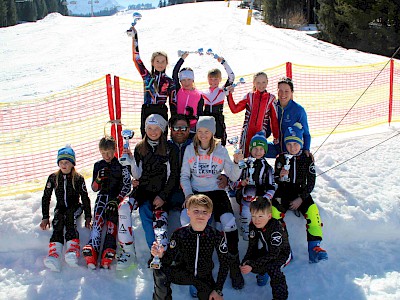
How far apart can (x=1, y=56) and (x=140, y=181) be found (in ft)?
71.6

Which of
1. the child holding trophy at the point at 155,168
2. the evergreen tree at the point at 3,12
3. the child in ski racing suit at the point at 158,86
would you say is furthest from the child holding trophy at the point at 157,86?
the evergreen tree at the point at 3,12

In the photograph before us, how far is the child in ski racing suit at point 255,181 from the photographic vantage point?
4957 millimetres

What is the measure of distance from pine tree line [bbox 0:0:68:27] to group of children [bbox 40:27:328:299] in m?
69.4

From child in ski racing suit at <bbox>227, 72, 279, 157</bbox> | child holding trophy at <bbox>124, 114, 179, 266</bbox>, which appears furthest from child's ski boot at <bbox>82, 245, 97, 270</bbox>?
child in ski racing suit at <bbox>227, 72, 279, 157</bbox>

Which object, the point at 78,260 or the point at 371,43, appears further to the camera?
the point at 371,43

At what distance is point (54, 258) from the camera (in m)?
4.61

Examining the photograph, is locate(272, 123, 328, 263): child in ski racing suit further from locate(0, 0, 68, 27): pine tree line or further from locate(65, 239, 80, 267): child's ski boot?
locate(0, 0, 68, 27): pine tree line

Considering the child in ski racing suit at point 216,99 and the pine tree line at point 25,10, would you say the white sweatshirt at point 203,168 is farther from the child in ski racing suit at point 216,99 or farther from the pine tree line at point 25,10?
the pine tree line at point 25,10

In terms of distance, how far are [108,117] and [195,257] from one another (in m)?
5.86

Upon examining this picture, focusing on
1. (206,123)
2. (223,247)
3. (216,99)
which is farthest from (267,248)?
(216,99)

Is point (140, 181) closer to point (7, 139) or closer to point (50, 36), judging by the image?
point (7, 139)

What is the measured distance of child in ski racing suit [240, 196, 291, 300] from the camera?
4.25 meters

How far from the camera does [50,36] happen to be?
28328 millimetres

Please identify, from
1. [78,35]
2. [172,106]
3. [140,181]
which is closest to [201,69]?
[172,106]
